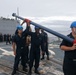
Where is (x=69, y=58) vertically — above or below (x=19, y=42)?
above

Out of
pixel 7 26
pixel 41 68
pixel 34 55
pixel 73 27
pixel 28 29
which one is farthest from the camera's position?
pixel 7 26

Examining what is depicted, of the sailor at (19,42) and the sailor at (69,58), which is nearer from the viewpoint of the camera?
the sailor at (69,58)

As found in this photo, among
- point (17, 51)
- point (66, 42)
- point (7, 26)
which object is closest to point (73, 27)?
point (66, 42)

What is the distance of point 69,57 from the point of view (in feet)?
16.1

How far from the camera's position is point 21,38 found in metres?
9.08

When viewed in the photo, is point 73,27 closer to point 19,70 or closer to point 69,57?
point 69,57

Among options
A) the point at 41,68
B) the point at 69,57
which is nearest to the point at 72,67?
the point at 69,57

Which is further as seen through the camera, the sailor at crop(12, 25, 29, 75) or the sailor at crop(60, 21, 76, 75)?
the sailor at crop(12, 25, 29, 75)

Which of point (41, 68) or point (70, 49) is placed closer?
point (70, 49)

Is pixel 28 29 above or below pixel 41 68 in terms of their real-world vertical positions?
above

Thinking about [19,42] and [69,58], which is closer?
[69,58]

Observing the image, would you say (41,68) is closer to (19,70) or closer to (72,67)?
(19,70)

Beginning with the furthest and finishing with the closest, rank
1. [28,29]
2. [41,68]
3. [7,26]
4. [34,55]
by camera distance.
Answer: [7,26] < [41,68] < [34,55] < [28,29]

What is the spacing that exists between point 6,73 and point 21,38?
148 cm
